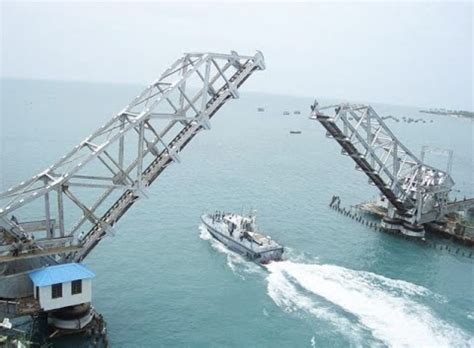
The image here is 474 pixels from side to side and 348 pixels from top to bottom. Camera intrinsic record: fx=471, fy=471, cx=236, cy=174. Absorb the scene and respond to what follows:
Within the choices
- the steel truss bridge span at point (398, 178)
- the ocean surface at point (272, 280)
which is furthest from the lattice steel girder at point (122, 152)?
the steel truss bridge span at point (398, 178)

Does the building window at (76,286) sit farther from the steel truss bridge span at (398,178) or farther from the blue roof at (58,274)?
the steel truss bridge span at (398,178)

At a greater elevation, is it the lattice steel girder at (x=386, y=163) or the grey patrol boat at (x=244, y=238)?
the lattice steel girder at (x=386, y=163)

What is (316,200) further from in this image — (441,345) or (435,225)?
(441,345)

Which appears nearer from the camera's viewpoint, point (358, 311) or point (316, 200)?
point (358, 311)

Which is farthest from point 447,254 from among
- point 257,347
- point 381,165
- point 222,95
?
point 222,95

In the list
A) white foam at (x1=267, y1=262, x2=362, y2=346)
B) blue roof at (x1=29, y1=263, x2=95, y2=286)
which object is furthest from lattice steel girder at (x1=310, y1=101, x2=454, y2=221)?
blue roof at (x1=29, y1=263, x2=95, y2=286)
